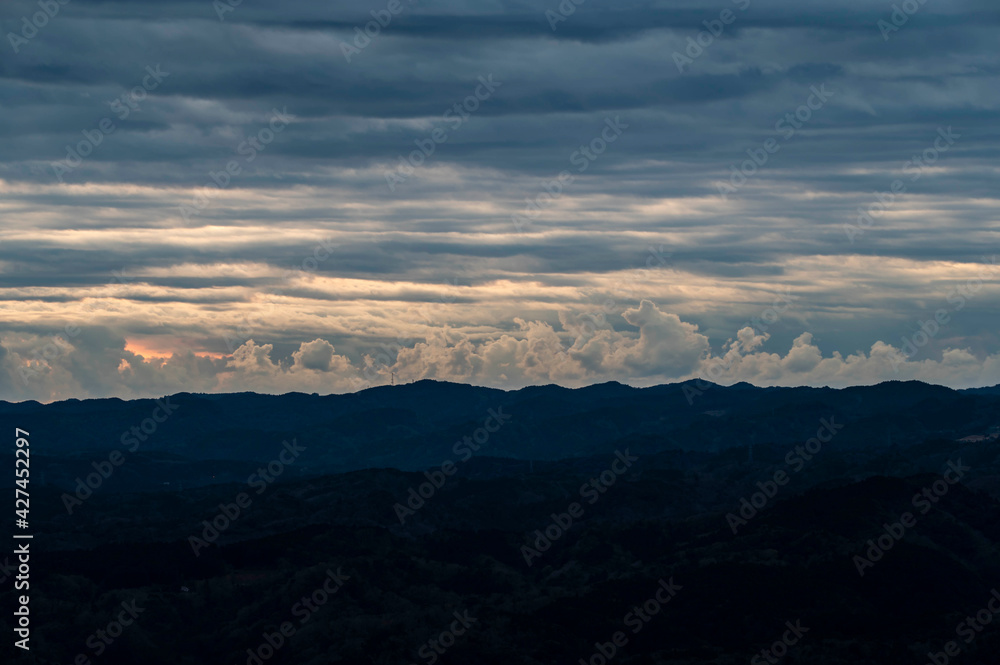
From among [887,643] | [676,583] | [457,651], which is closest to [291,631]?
[457,651]

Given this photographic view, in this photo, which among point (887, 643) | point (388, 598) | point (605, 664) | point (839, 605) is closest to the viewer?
point (887, 643)

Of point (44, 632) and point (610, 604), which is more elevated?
point (44, 632)

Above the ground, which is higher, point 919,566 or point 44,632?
point 44,632

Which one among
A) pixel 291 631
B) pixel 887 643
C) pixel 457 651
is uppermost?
pixel 291 631

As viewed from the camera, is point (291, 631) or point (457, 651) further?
point (291, 631)

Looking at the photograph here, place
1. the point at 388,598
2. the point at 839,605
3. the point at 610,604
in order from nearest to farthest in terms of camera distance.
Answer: the point at 839,605 → the point at 610,604 → the point at 388,598

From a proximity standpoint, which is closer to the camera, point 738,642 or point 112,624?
point 738,642

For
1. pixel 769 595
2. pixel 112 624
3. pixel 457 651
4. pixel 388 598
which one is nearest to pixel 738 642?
pixel 769 595

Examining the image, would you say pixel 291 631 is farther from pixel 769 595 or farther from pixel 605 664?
pixel 769 595

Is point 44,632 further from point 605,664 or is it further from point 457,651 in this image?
point 605,664
